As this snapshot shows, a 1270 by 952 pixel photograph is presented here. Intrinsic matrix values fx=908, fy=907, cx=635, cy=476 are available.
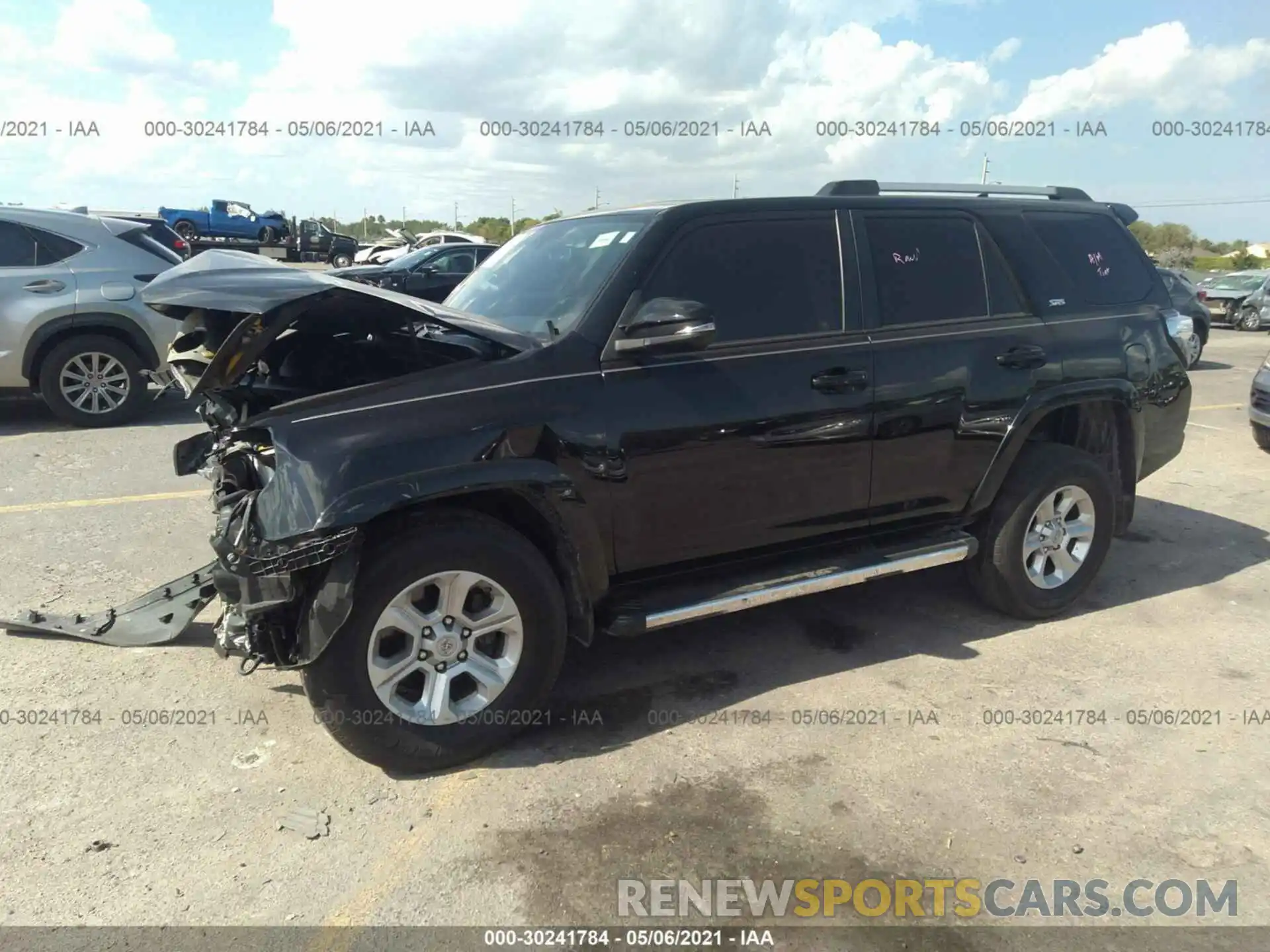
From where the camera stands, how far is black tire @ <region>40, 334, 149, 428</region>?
8203mm

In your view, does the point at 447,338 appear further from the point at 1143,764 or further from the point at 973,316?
the point at 1143,764

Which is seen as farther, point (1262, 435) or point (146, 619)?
point (1262, 435)

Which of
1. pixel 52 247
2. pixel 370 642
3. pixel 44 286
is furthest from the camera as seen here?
pixel 52 247

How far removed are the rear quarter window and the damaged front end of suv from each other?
3048 mm

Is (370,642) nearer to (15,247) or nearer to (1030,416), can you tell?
(1030,416)

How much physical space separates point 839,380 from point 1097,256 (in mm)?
2076

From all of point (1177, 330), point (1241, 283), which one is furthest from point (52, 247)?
point (1241, 283)

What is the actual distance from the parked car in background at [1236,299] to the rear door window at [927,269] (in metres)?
A: 21.0

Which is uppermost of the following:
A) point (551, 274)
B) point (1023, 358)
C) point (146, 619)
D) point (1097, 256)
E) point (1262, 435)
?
point (1097, 256)

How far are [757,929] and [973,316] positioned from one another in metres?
3.04

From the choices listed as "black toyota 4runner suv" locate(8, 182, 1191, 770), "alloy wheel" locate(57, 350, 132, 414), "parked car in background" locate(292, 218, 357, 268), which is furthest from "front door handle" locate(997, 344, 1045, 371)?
"parked car in background" locate(292, 218, 357, 268)

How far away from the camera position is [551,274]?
4.02m

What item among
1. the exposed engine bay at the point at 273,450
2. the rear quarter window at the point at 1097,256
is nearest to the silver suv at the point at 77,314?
the exposed engine bay at the point at 273,450

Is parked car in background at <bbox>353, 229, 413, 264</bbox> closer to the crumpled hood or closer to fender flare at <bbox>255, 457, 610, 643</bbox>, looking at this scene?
the crumpled hood
